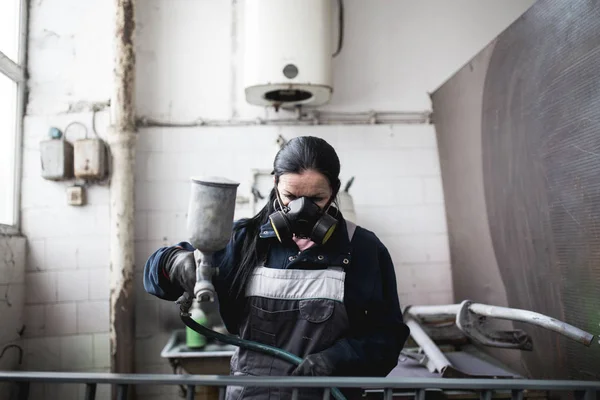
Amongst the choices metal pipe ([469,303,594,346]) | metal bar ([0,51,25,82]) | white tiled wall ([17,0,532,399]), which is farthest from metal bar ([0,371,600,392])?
metal bar ([0,51,25,82])

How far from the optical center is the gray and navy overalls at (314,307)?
1197 millimetres

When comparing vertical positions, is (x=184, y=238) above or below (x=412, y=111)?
below

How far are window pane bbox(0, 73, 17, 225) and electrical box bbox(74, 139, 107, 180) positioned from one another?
0.39m

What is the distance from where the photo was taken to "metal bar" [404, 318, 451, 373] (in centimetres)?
203

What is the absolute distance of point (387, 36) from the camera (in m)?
3.01

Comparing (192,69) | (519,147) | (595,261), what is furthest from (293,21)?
(595,261)

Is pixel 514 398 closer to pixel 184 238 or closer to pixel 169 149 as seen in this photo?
pixel 184 238

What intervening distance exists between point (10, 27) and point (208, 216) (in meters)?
2.49

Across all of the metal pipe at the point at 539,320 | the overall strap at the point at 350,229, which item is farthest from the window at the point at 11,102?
the metal pipe at the point at 539,320

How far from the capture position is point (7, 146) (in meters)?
2.66

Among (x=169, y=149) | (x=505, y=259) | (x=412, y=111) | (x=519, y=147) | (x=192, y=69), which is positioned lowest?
(x=505, y=259)

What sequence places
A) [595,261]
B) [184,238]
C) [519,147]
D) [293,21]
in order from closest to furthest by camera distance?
[595,261], [519,147], [293,21], [184,238]

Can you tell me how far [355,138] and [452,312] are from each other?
4.08ft

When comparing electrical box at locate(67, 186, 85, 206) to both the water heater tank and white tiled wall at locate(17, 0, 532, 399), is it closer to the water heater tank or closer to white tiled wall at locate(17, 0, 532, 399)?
white tiled wall at locate(17, 0, 532, 399)
